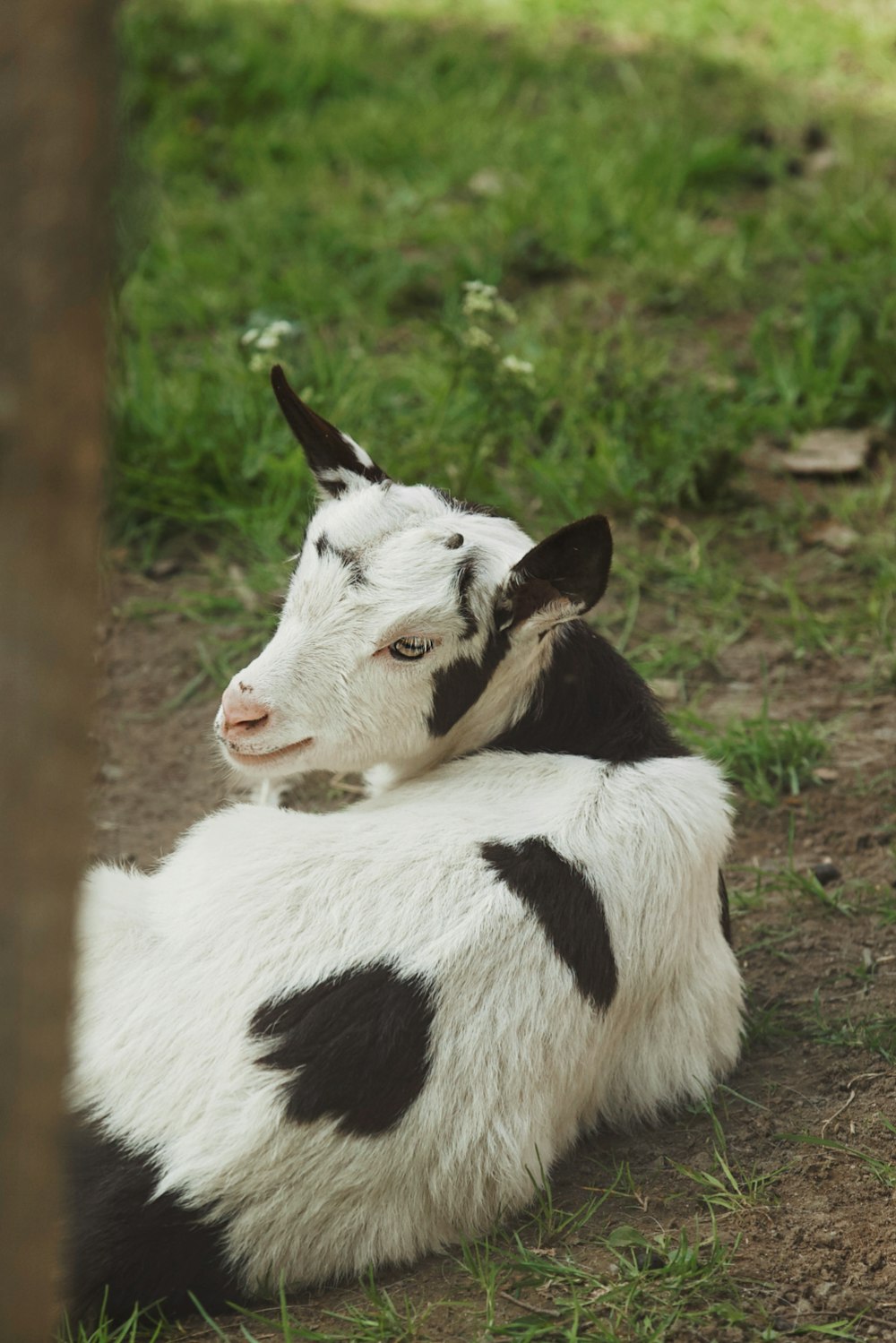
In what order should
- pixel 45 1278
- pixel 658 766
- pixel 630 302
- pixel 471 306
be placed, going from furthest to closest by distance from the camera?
pixel 630 302 < pixel 471 306 < pixel 658 766 < pixel 45 1278

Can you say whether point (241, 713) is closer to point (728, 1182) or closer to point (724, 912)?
point (724, 912)

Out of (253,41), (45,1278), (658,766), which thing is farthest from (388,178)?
(45,1278)

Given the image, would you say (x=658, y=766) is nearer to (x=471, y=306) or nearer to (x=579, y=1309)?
(x=579, y=1309)

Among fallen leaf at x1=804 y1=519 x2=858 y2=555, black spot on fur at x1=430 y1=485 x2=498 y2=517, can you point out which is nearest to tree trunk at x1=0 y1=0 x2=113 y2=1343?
black spot on fur at x1=430 y1=485 x2=498 y2=517

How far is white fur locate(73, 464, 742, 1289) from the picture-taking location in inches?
98.9

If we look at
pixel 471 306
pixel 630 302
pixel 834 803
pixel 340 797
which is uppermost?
pixel 471 306

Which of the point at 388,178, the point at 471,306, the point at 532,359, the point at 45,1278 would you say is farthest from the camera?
→ the point at 388,178

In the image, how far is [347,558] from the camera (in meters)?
3.03

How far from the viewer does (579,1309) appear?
99.0 inches

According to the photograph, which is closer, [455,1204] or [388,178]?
[455,1204]

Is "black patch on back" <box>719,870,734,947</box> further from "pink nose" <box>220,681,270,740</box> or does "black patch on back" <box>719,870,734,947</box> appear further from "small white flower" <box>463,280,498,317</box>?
"small white flower" <box>463,280,498,317</box>

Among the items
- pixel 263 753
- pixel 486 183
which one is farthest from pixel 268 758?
pixel 486 183

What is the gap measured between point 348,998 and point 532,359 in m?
3.83

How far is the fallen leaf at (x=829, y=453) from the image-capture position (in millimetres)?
5484
